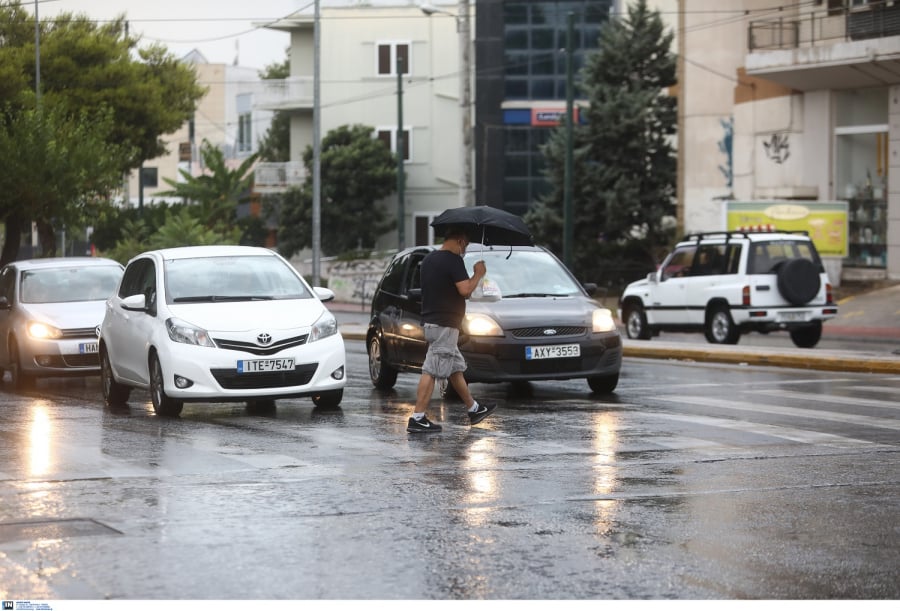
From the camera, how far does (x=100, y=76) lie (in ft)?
152

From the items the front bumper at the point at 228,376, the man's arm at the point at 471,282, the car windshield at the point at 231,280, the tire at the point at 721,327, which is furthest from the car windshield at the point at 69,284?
the tire at the point at 721,327

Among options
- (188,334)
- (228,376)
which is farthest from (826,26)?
(228,376)

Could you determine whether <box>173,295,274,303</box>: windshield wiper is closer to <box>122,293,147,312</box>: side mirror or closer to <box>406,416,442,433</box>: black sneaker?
<box>122,293,147,312</box>: side mirror

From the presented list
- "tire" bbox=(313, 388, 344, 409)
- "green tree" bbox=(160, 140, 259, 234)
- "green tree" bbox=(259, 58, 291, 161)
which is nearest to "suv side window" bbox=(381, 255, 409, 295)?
"tire" bbox=(313, 388, 344, 409)

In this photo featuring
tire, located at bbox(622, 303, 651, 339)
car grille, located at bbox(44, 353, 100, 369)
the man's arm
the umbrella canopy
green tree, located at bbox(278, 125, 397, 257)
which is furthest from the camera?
green tree, located at bbox(278, 125, 397, 257)

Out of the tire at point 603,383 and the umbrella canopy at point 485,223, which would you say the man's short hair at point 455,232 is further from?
the tire at point 603,383

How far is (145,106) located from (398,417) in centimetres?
3570

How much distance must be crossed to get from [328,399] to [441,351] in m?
2.35

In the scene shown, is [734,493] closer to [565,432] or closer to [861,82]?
[565,432]

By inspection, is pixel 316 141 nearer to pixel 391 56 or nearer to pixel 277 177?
pixel 277 177

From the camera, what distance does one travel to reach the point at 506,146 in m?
63.4

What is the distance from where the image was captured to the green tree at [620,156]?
45312 millimetres

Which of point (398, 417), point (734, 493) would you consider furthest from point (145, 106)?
point (734, 493)

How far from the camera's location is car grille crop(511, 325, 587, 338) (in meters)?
15.4
